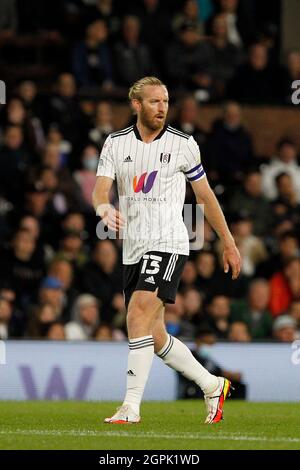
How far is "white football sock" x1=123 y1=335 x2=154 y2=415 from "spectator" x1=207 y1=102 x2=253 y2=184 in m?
9.59

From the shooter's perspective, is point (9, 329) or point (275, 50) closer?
point (9, 329)

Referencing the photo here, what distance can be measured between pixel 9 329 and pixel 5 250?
4.36 feet

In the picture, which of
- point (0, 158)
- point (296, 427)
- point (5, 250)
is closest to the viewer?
point (296, 427)

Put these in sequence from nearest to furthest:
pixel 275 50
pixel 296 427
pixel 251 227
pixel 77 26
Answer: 1. pixel 296 427
2. pixel 251 227
3. pixel 77 26
4. pixel 275 50

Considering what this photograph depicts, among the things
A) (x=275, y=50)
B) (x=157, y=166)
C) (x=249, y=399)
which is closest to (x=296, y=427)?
(x=157, y=166)

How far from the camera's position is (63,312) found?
16.1 m

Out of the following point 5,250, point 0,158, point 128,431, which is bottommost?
point 128,431

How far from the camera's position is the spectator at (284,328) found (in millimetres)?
16438

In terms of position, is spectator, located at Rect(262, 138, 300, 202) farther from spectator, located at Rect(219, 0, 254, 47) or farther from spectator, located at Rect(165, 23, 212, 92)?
spectator, located at Rect(219, 0, 254, 47)

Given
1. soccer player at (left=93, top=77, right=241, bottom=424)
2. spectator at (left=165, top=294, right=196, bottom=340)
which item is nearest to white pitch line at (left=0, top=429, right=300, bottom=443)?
soccer player at (left=93, top=77, right=241, bottom=424)

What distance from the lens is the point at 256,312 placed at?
17.2 meters

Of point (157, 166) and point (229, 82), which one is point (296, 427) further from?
point (229, 82)

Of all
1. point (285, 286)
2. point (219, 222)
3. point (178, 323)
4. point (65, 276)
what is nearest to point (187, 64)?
point (285, 286)

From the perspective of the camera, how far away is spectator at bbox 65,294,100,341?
1591 cm
